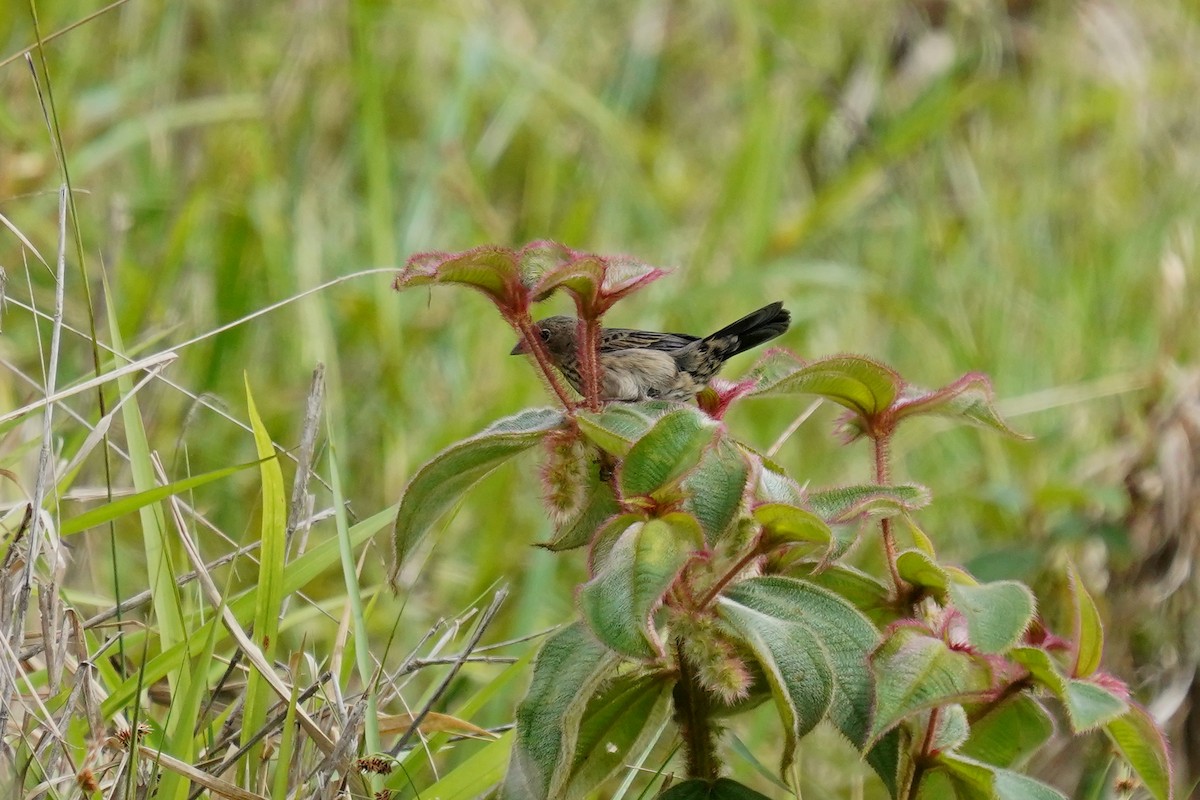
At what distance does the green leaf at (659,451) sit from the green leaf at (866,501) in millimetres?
184

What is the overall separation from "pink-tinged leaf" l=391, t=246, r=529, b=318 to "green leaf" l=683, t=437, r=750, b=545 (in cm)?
24

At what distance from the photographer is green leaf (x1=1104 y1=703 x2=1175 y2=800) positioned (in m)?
1.27

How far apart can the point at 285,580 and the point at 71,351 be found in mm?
2392

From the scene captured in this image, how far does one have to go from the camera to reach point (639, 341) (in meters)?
3.64

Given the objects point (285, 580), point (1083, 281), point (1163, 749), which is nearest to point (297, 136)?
point (1083, 281)

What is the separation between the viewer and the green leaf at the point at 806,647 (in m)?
1.23

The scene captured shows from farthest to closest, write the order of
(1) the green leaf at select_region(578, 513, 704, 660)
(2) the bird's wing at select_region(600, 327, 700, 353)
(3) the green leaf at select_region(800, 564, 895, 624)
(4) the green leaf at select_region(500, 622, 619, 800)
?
(2) the bird's wing at select_region(600, 327, 700, 353)
(3) the green leaf at select_region(800, 564, 895, 624)
(4) the green leaf at select_region(500, 622, 619, 800)
(1) the green leaf at select_region(578, 513, 704, 660)

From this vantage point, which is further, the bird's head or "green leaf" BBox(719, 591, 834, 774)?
the bird's head

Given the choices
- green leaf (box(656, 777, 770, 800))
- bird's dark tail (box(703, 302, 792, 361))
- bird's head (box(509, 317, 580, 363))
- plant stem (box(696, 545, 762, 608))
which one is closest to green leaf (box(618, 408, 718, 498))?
plant stem (box(696, 545, 762, 608))

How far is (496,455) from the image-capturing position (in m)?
1.34

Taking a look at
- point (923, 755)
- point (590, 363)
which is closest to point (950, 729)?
point (923, 755)

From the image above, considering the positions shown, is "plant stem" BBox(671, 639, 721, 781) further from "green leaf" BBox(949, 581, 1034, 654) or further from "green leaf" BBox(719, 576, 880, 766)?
"green leaf" BBox(949, 581, 1034, 654)

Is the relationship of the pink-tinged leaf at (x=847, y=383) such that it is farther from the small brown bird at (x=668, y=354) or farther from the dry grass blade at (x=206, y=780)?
the small brown bird at (x=668, y=354)

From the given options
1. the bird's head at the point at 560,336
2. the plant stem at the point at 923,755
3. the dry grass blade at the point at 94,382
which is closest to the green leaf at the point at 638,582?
the plant stem at the point at 923,755
